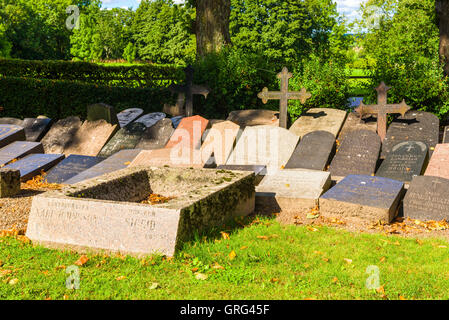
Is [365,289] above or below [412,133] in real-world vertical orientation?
below

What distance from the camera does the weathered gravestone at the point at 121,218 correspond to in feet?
14.9

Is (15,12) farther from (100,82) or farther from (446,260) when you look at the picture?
(446,260)

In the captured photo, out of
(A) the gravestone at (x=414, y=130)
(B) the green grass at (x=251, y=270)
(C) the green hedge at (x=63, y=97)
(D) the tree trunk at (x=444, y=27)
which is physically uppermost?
(D) the tree trunk at (x=444, y=27)

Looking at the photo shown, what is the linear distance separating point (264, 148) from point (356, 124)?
7.92ft

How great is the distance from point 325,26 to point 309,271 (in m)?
42.4

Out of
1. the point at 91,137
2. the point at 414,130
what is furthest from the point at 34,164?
the point at 414,130

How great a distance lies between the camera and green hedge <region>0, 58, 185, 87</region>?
583 inches

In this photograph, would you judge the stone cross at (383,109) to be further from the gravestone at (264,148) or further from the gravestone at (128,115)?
the gravestone at (128,115)

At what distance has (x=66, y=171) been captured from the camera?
895cm

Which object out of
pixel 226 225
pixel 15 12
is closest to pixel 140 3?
pixel 15 12

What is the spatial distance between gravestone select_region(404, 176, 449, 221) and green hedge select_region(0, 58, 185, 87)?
9779 mm

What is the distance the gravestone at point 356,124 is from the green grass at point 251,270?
4854 millimetres

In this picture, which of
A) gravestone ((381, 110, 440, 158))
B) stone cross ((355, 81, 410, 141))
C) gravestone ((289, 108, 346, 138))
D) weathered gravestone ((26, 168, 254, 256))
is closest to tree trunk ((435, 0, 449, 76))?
gravestone ((381, 110, 440, 158))

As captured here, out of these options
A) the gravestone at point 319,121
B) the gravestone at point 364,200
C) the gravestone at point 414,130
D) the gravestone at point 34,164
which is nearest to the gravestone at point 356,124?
the gravestone at point 319,121
